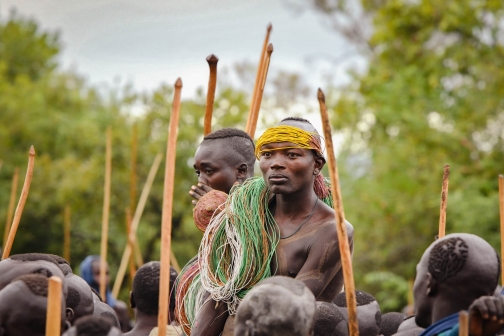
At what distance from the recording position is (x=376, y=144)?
16422 mm

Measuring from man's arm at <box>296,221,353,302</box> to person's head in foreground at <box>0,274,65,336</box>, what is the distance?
1.27 metres

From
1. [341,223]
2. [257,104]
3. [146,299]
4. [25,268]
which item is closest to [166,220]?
[341,223]

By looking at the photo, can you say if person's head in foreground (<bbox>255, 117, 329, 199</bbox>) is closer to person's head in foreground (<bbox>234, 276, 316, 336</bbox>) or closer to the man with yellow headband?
the man with yellow headband

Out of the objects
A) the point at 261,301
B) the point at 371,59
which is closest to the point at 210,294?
the point at 261,301

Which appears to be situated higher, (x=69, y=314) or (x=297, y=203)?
(x=297, y=203)

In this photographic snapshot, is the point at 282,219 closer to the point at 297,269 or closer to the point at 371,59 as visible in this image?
the point at 297,269

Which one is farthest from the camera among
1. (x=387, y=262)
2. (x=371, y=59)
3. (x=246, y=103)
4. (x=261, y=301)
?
(x=371, y=59)

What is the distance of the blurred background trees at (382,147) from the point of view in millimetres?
13922

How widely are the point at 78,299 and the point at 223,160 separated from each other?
1391 mm

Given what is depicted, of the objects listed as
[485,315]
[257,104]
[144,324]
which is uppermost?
[257,104]

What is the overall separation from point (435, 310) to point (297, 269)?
89 centimetres

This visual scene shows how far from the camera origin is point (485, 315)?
9.97 ft

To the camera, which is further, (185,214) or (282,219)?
(185,214)

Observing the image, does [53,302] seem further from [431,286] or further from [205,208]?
[205,208]
